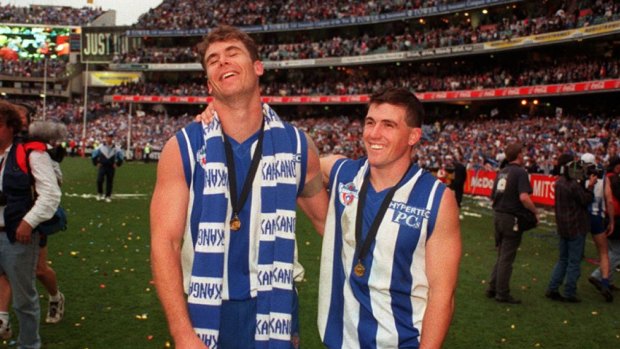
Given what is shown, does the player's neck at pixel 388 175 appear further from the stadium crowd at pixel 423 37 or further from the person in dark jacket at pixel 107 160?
the stadium crowd at pixel 423 37

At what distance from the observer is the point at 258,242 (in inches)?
115

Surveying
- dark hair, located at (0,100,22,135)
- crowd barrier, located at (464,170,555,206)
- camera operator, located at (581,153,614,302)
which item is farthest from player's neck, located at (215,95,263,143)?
crowd barrier, located at (464,170,555,206)

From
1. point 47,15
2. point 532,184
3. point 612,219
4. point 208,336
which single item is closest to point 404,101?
point 208,336

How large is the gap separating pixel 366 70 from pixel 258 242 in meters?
55.9

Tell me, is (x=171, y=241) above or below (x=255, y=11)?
below

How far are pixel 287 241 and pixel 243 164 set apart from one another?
434mm

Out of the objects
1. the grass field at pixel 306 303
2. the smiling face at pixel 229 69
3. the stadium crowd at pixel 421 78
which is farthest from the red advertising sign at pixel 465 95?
the smiling face at pixel 229 69

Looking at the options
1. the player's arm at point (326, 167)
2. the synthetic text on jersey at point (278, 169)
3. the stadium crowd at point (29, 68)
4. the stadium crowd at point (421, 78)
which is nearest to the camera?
the synthetic text on jersey at point (278, 169)

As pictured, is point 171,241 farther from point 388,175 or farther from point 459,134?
point 459,134

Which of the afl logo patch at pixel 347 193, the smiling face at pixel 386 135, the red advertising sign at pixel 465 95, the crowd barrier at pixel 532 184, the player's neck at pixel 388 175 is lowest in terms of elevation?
the crowd barrier at pixel 532 184

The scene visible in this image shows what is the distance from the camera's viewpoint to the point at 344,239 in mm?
3275

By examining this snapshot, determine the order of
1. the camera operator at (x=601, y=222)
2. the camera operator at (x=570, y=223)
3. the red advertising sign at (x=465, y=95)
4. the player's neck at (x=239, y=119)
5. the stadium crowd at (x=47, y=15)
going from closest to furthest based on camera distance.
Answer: the player's neck at (x=239, y=119) → the camera operator at (x=570, y=223) → the camera operator at (x=601, y=222) → the red advertising sign at (x=465, y=95) → the stadium crowd at (x=47, y=15)

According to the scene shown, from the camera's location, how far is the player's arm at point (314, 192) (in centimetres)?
329

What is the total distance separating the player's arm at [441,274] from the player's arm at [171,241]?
1100mm
